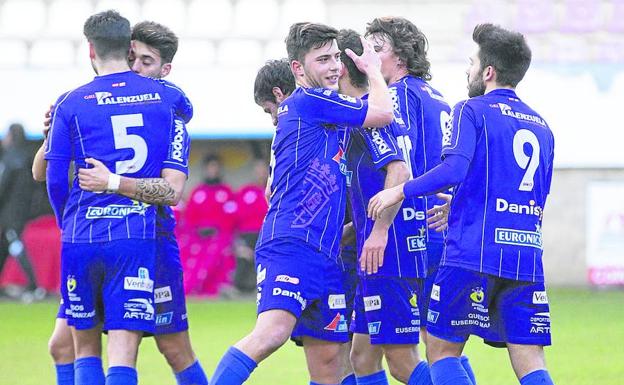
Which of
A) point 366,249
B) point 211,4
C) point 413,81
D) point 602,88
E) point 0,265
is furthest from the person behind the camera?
point 211,4

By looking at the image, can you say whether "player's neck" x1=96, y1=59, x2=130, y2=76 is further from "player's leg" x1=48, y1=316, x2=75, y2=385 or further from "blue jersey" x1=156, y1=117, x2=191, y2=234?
"player's leg" x1=48, y1=316, x2=75, y2=385

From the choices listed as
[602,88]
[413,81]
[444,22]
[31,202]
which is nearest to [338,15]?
[444,22]

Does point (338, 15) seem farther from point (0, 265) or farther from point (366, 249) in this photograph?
point (366, 249)

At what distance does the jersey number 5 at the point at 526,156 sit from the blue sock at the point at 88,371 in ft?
7.69

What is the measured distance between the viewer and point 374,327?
6.84 meters

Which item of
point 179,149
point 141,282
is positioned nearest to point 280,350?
point 179,149

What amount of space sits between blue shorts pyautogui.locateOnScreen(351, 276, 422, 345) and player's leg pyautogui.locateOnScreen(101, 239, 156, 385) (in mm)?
1234

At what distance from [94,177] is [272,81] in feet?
4.24

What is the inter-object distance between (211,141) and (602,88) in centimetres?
596

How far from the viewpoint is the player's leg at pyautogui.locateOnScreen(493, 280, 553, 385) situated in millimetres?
6211

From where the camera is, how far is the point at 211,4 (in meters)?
20.7

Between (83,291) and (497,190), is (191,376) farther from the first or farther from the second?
(497,190)

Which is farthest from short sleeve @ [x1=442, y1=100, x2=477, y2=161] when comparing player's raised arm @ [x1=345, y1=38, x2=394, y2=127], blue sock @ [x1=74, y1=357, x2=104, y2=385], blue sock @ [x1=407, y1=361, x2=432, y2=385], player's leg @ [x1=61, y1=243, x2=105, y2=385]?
blue sock @ [x1=74, y1=357, x2=104, y2=385]

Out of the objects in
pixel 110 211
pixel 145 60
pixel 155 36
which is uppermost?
pixel 155 36
